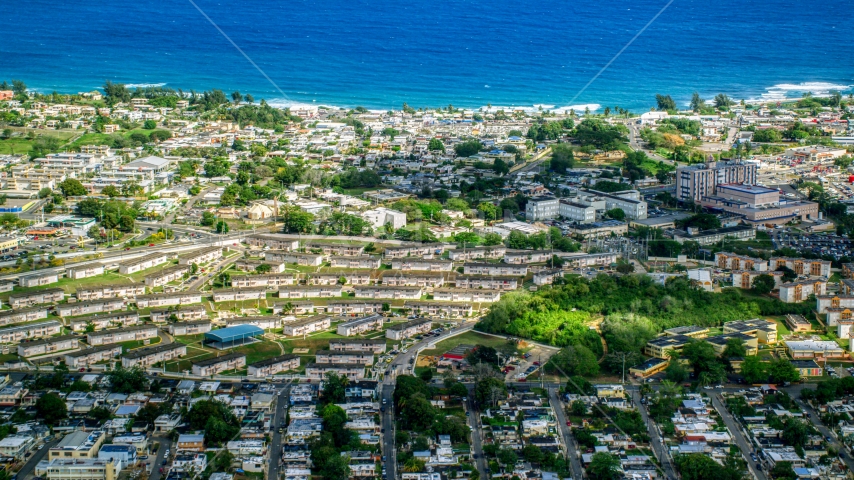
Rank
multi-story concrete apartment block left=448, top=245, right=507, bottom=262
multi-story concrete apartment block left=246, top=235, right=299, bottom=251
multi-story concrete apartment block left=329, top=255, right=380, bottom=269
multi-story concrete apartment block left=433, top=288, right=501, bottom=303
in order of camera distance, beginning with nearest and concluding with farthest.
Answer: multi-story concrete apartment block left=433, top=288, right=501, bottom=303 < multi-story concrete apartment block left=329, top=255, right=380, bottom=269 < multi-story concrete apartment block left=448, top=245, right=507, bottom=262 < multi-story concrete apartment block left=246, top=235, right=299, bottom=251

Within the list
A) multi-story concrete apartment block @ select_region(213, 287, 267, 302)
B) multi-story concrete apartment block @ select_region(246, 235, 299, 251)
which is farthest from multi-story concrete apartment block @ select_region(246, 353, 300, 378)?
multi-story concrete apartment block @ select_region(246, 235, 299, 251)

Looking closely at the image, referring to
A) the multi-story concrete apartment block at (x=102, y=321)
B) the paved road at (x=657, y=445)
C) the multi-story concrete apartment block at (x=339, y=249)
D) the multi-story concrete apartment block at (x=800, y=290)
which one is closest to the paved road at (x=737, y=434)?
the paved road at (x=657, y=445)

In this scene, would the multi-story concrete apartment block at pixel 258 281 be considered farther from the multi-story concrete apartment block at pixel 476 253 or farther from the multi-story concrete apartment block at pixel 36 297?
the multi-story concrete apartment block at pixel 476 253

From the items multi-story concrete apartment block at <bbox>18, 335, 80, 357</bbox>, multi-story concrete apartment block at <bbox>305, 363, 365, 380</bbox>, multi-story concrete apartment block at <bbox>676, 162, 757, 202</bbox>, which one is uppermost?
multi-story concrete apartment block at <bbox>676, 162, 757, 202</bbox>

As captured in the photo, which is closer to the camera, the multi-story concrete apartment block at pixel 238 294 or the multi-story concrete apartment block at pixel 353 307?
the multi-story concrete apartment block at pixel 353 307

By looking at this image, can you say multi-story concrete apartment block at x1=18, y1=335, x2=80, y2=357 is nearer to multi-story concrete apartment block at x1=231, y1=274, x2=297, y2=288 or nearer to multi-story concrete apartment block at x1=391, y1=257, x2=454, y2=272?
multi-story concrete apartment block at x1=231, y1=274, x2=297, y2=288

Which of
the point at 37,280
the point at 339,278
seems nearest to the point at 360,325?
the point at 339,278
